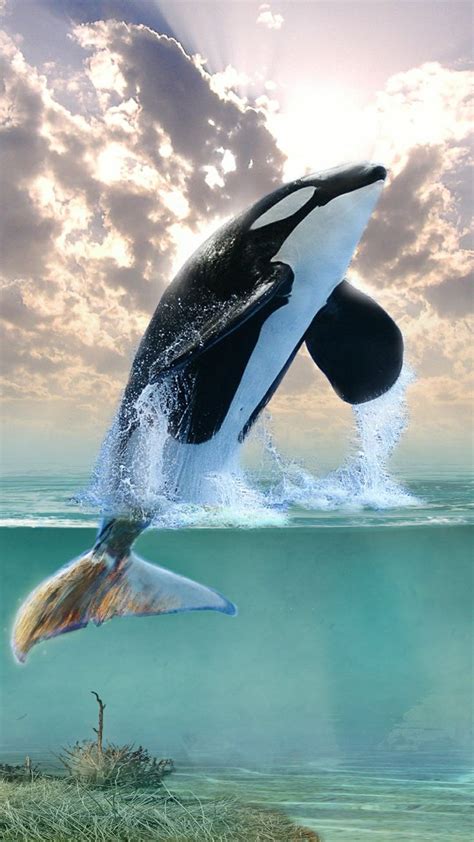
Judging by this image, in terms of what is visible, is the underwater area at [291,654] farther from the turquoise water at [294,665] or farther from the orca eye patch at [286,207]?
the orca eye patch at [286,207]

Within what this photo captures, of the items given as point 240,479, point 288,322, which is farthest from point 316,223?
point 240,479

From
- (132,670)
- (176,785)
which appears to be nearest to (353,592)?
(132,670)

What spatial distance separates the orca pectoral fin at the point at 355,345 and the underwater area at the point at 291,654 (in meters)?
0.34

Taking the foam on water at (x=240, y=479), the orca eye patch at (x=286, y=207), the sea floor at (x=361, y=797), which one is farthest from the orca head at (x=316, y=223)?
the sea floor at (x=361, y=797)

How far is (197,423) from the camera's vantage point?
6008mm

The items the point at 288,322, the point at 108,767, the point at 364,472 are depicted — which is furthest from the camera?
the point at 364,472

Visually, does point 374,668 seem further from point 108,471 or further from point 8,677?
point 108,471

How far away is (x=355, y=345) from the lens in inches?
249

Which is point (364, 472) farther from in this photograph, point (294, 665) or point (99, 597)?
point (294, 665)

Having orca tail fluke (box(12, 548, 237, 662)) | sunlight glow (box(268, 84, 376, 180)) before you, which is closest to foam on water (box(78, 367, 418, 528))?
orca tail fluke (box(12, 548, 237, 662))

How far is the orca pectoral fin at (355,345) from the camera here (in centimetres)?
612

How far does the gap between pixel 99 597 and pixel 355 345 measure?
3065 mm

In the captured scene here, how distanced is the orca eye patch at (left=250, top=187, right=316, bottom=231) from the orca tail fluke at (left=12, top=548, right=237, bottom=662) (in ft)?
10.0

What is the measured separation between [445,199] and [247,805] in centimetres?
659
